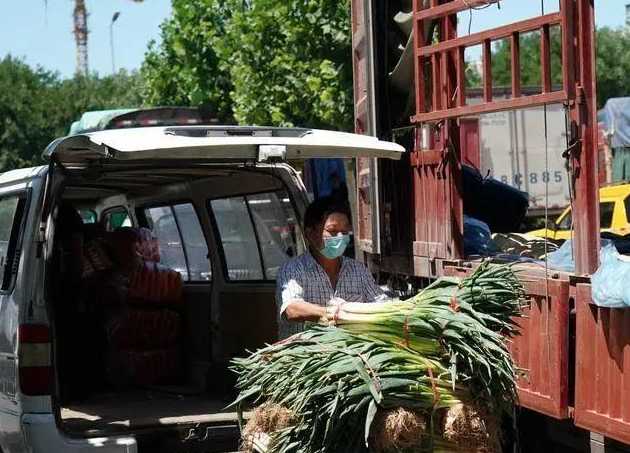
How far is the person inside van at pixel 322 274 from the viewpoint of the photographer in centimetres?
514

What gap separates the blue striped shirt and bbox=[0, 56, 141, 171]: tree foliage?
40.3 metres

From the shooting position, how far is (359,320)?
4.43 meters

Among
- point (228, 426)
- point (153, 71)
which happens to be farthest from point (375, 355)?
point (153, 71)

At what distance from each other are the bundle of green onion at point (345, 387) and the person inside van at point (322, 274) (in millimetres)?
750

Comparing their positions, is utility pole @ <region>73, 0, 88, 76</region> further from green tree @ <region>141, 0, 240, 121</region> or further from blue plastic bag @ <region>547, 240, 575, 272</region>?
blue plastic bag @ <region>547, 240, 575, 272</region>

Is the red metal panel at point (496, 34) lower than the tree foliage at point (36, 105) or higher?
lower

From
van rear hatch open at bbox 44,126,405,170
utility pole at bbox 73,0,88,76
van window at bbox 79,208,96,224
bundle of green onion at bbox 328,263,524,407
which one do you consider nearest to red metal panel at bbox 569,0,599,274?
bundle of green onion at bbox 328,263,524,407

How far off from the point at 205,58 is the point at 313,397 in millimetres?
23364

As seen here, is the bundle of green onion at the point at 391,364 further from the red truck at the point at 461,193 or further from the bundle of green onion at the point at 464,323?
the red truck at the point at 461,193

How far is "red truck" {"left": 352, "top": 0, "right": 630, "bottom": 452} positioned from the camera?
16.2 ft

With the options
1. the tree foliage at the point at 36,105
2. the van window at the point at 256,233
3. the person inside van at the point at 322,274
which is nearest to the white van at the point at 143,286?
the van window at the point at 256,233

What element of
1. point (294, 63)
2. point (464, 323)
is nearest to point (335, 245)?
point (464, 323)

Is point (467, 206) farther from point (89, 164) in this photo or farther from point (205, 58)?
point (205, 58)

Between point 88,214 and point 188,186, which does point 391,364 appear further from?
point 88,214
